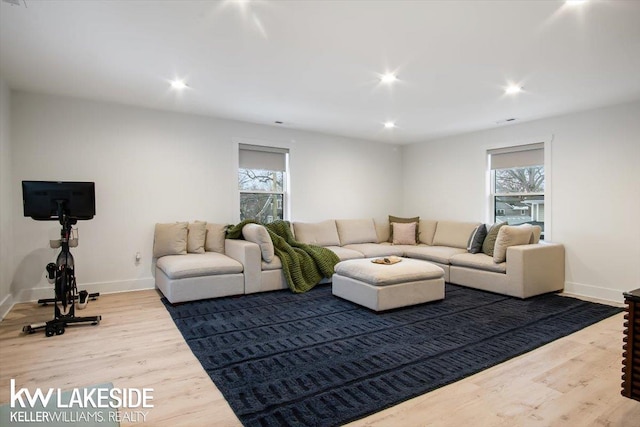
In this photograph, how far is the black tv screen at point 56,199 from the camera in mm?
3172

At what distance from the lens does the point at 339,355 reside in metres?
2.57

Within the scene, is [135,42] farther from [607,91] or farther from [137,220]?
[607,91]

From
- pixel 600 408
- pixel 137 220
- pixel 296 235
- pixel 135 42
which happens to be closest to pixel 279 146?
pixel 296 235

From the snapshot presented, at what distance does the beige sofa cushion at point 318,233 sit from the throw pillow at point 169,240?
174 cm

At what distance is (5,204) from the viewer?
3664 millimetres

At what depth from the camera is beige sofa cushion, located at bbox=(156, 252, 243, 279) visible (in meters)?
3.90

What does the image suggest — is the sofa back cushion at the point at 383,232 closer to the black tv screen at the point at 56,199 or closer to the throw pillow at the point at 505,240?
the throw pillow at the point at 505,240

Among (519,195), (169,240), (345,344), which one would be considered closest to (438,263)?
(519,195)

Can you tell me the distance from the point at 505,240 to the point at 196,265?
3.81m

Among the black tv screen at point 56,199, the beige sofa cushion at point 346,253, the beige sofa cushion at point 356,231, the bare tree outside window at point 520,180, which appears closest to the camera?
the black tv screen at point 56,199

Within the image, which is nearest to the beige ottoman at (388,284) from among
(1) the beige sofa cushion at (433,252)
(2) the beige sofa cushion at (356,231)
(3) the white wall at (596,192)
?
(1) the beige sofa cushion at (433,252)

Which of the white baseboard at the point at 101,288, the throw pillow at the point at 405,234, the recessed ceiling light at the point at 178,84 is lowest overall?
the white baseboard at the point at 101,288

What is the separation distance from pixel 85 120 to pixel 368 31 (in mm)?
3739

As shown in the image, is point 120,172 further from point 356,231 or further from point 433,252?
point 433,252
